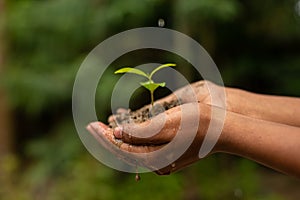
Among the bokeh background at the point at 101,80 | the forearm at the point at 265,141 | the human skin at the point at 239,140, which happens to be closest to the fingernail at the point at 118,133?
the human skin at the point at 239,140

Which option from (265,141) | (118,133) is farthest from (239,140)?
(118,133)

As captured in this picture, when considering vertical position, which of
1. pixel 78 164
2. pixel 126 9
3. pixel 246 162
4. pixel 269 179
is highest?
pixel 126 9

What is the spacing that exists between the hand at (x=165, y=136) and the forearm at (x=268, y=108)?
0.52 ft

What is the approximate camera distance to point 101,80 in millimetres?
1907

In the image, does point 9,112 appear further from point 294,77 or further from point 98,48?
point 294,77

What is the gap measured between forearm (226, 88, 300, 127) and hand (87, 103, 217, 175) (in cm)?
16

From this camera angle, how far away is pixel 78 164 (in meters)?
1.91

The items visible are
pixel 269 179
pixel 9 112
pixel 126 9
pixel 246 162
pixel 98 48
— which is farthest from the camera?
pixel 269 179

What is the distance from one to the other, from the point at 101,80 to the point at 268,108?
1079 mm

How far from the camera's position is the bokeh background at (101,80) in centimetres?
188

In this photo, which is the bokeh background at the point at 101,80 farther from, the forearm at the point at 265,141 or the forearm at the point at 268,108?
the forearm at the point at 265,141

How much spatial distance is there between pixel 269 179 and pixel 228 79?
0.68 metres

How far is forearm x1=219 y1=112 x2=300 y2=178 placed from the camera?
70 cm

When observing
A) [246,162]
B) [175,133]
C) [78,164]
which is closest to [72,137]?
[78,164]
